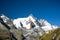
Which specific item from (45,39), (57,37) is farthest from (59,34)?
(45,39)

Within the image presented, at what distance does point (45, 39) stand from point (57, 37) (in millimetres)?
25433

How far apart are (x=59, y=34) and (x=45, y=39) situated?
82.3 feet

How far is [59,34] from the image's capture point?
11662 centimetres

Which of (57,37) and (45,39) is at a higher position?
(45,39)

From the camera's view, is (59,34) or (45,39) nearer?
(59,34)

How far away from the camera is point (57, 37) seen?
116 m

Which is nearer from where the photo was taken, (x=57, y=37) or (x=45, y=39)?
(x=57, y=37)

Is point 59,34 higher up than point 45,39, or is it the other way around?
point 45,39

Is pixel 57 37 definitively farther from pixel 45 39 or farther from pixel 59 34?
pixel 45 39

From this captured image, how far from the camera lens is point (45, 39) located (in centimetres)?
14012

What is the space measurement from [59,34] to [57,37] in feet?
8.21
